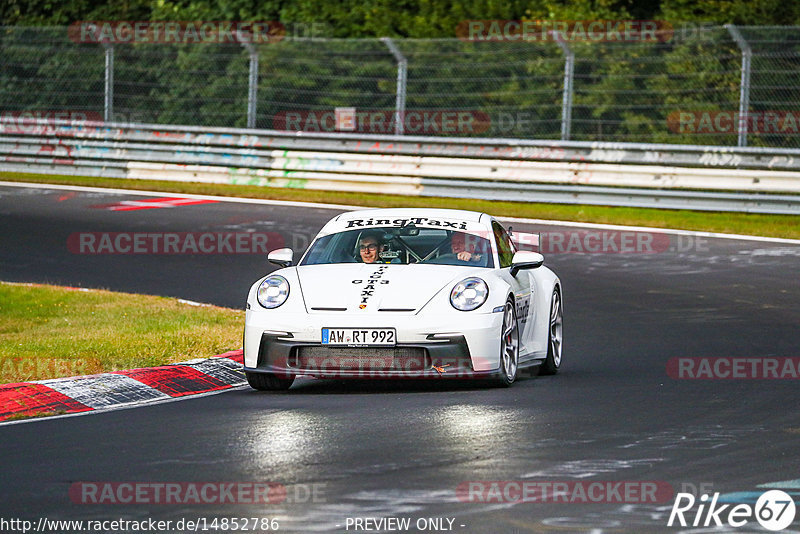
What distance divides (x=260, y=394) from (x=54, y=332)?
333 centimetres

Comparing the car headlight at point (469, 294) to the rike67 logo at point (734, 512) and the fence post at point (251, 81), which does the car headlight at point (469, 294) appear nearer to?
the rike67 logo at point (734, 512)

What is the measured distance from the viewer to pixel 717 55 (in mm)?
21859

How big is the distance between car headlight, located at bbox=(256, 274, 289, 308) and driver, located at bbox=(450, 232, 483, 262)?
132 centimetres

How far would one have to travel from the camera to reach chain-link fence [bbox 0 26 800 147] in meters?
21.5

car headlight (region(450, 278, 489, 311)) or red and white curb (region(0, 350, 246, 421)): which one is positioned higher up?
car headlight (region(450, 278, 489, 311))

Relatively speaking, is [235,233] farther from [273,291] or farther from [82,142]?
[273,291]

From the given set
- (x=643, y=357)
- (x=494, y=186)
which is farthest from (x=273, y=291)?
(x=494, y=186)

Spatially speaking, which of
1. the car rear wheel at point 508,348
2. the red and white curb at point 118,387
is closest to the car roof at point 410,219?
the car rear wheel at point 508,348

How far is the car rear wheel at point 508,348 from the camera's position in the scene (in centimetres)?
931

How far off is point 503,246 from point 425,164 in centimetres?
1291
